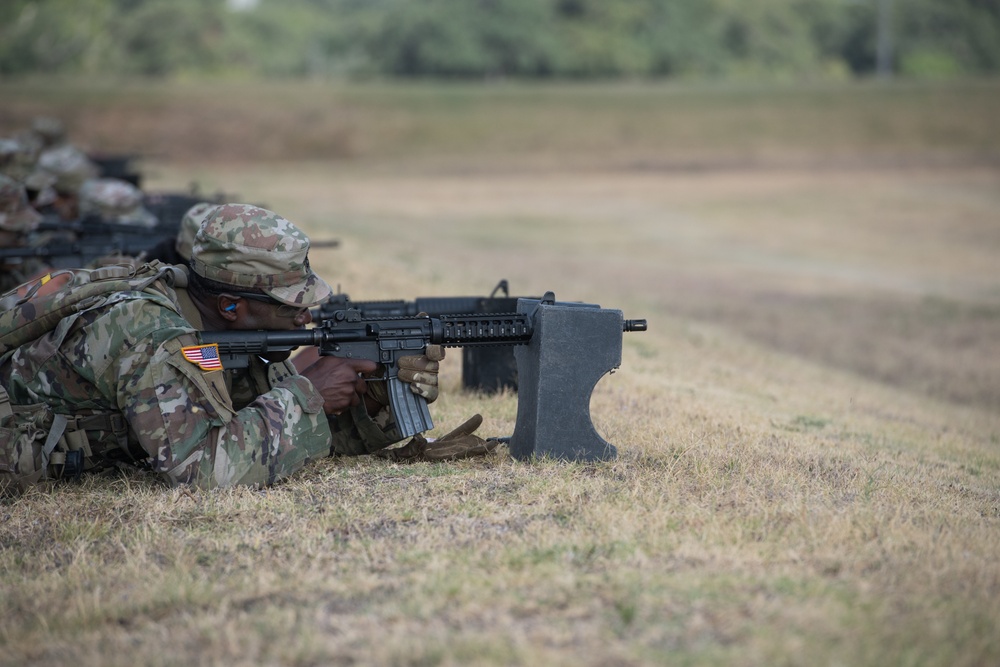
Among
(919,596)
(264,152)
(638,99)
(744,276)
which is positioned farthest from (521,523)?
(638,99)

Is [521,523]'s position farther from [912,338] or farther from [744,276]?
[744,276]

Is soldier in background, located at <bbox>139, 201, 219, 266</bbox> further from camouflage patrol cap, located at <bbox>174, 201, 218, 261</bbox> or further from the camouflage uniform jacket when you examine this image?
the camouflage uniform jacket

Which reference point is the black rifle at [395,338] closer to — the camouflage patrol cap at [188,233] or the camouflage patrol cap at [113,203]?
the camouflage patrol cap at [188,233]

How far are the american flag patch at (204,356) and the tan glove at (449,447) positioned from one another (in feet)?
4.44


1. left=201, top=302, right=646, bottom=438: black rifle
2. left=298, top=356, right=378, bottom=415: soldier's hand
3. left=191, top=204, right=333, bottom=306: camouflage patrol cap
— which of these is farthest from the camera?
left=298, top=356, right=378, bottom=415: soldier's hand

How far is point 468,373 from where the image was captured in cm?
844

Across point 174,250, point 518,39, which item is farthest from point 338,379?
point 518,39

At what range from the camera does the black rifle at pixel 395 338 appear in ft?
17.7

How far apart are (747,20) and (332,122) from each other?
3839 cm

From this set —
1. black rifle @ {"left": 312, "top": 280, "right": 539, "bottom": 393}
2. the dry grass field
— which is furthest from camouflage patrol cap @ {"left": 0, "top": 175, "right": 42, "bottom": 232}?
black rifle @ {"left": 312, "top": 280, "right": 539, "bottom": 393}

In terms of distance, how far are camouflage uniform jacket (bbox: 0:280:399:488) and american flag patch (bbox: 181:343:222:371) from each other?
0.03m

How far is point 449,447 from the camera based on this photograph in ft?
20.2

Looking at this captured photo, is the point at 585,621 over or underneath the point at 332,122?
underneath

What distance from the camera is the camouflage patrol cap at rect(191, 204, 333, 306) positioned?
5.30 meters
